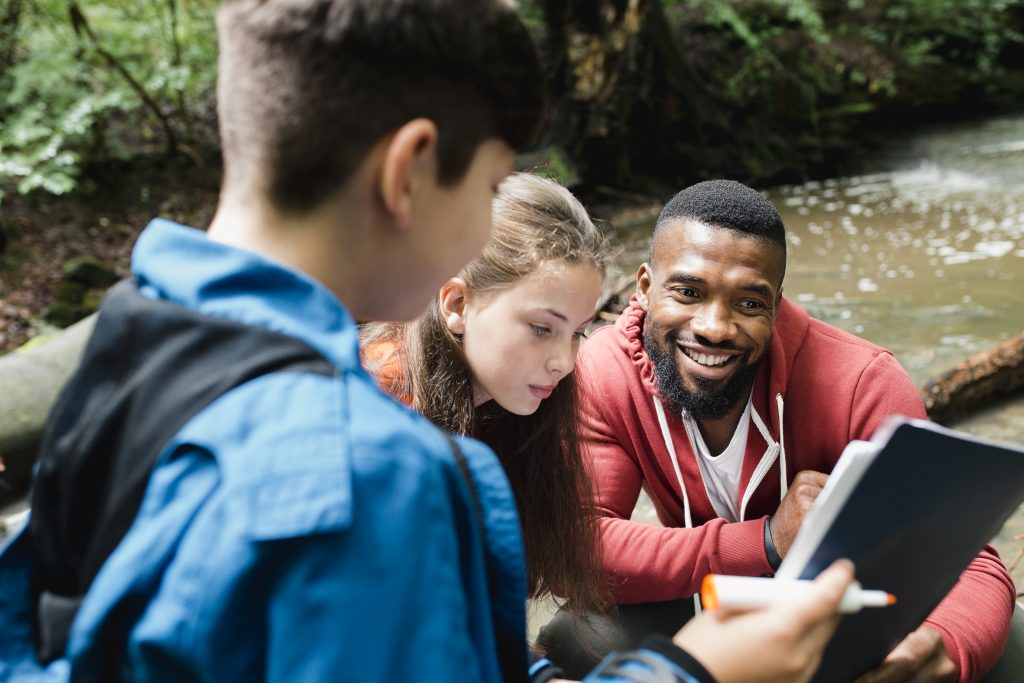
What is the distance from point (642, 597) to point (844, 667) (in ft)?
2.28

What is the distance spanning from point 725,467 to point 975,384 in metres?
2.27

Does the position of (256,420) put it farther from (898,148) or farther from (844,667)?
(898,148)

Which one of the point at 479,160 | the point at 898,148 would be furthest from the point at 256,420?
the point at 898,148

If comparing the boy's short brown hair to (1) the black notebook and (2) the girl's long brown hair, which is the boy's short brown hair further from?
(2) the girl's long brown hair

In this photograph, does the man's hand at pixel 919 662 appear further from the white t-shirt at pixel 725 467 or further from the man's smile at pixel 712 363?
the man's smile at pixel 712 363

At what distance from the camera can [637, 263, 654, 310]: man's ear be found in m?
2.35

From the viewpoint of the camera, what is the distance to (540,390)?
1.97 m

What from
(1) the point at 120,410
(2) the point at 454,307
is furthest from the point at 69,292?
(1) the point at 120,410

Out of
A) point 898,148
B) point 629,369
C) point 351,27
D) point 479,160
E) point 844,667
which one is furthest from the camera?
point 898,148

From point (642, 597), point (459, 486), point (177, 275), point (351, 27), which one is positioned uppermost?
point (351, 27)

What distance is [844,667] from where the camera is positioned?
1495mm

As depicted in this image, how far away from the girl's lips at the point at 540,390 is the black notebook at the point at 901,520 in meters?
0.80

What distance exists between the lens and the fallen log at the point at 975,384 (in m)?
3.78

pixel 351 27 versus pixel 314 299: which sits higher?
pixel 351 27
